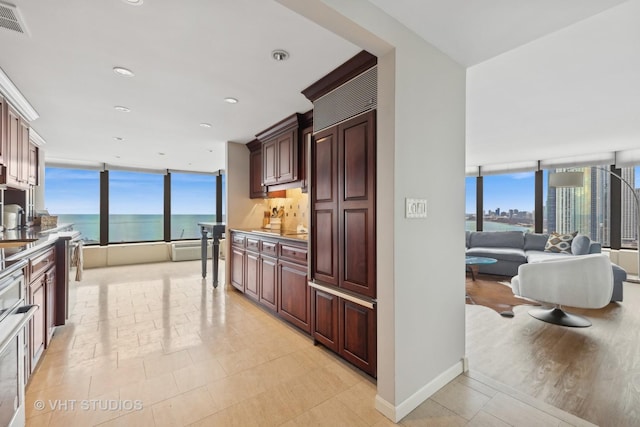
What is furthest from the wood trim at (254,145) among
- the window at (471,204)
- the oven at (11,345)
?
the window at (471,204)

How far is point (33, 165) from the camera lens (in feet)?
14.1

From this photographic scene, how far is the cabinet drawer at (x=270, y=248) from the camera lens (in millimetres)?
3273

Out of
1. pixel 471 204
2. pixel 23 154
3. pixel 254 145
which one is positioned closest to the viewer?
pixel 23 154

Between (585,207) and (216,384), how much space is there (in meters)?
7.83

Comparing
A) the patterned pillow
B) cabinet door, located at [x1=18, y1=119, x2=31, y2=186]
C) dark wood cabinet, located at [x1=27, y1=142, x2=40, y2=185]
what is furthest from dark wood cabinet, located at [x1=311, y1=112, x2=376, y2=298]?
the patterned pillow

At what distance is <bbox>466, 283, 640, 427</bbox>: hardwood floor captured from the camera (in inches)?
71.9

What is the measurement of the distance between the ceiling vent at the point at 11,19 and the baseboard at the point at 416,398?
309 centimetres

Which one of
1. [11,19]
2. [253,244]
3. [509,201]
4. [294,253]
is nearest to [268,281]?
[253,244]

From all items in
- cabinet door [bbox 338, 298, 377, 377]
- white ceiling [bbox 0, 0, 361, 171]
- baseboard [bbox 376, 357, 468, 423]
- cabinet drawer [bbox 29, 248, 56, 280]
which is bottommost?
baseboard [bbox 376, 357, 468, 423]

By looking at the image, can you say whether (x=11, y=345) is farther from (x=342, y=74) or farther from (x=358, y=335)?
(x=342, y=74)

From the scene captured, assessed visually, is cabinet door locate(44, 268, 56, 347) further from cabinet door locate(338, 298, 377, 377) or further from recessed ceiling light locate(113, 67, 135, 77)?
cabinet door locate(338, 298, 377, 377)

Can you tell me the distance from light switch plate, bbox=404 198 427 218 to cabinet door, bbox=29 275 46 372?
2.68m

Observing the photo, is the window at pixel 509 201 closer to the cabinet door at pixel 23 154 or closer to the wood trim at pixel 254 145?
the wood trim at pixel 254 145

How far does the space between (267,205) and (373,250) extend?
3.35 meters
